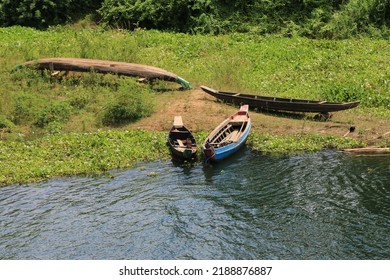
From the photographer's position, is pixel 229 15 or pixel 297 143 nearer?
pixel 297 143

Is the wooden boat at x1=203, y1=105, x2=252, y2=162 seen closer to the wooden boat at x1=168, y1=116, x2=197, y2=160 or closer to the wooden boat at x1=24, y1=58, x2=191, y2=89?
the wooden boat at x1=168, y1=116, x2=197, y2=160

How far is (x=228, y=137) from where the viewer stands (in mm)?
19625

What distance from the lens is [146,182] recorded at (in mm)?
17188

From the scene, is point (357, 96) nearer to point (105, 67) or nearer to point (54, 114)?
point (105, 67)

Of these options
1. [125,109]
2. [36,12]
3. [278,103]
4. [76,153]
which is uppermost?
[36,12]

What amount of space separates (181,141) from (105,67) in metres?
6.22

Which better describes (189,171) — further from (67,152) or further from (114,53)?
(114,53)

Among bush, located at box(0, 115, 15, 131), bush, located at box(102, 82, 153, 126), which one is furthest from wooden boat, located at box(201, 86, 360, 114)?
bush, located at box(0, 115, 15, 131)

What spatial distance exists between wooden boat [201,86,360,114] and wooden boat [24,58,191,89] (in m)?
1.68

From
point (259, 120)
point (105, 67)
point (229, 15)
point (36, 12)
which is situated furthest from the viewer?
point (36, 12)

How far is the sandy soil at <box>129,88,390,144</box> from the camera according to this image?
2048cm

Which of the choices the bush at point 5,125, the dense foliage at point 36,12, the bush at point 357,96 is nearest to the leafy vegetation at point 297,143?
the bush at point 357,96

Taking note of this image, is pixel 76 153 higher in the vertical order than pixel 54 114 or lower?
lower

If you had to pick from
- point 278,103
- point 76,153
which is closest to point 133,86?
point 76,153
